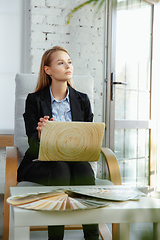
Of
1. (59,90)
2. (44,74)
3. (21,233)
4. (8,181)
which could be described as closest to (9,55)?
(44,74)

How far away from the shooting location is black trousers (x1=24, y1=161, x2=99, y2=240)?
1202mm

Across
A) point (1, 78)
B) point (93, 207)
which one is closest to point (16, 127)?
point (1, 78)

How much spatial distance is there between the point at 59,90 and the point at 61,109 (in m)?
0.12

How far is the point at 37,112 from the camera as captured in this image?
1.59m

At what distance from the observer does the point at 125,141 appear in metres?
2.54

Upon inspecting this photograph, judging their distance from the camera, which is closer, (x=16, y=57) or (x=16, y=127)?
(x=16, y=127)

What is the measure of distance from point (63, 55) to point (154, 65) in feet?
4.45

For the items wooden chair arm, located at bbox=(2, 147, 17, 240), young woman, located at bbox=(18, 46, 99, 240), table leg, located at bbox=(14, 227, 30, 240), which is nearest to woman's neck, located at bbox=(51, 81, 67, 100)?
young woman, located at bbox=(18, 46, 99, 240)

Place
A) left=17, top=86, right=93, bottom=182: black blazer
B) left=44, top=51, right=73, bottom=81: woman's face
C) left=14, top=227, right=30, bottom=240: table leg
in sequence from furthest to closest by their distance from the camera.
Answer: left=44, top=51, right=73, bottom=81: woman's face < left=17, top=86, right=93, bottom=182: black blazer < left=14, top=227, right=30, bottom=240: table leg

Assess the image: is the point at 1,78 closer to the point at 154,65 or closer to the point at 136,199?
the point at 154,65

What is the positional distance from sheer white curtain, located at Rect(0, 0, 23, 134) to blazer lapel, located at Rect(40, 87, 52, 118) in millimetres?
1030

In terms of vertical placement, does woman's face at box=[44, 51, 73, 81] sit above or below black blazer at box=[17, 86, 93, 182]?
above

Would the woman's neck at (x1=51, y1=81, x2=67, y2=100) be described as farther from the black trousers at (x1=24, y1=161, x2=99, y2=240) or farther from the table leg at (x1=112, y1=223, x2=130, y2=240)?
the table leg at (x1=112, y1=223, x2=130, y2=240)

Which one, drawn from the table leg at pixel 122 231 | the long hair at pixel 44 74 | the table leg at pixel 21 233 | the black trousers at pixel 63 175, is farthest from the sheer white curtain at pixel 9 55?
the table leg at pixel 21 233
